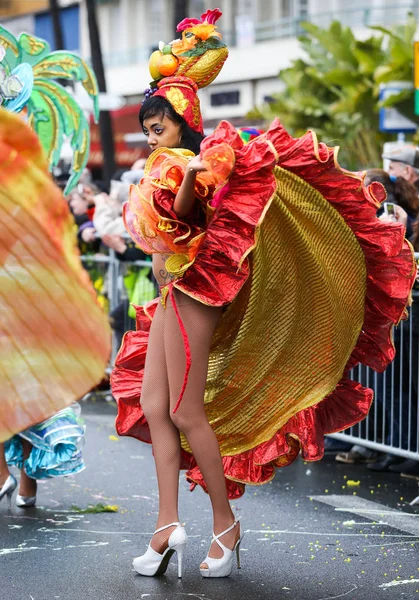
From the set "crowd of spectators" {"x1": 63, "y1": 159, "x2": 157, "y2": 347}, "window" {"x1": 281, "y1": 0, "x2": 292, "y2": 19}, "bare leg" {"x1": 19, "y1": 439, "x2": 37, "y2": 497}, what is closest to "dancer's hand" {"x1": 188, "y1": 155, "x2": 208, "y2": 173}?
"bare leg" {"x1": 19, "y1": 439, "x2": 37, "y2": 497}

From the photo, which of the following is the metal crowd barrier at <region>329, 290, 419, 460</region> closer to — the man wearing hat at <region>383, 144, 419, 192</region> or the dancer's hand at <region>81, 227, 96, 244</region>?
the man wearing hat at <region>383, 144, 419, 192</region>

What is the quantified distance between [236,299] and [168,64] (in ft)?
3.34

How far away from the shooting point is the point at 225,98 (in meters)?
35.5

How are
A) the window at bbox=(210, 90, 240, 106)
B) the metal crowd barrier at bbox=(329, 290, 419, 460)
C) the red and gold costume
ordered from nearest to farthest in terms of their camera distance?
the red and gold costume
the metal crowd barrier at bbox=(329, 290, 419, 460)
the window at bbox=(210, 90, 240, 106)

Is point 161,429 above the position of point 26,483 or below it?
above

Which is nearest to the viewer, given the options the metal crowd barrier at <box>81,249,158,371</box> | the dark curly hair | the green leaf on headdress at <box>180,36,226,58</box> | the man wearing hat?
the dark curly hair

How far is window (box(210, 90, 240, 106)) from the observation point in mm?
35094

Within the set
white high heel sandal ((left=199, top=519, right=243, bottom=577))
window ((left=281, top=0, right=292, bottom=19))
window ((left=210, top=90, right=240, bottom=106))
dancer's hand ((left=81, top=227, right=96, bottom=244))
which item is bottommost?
window ((left=210, top=90, right=240, bottom=106))

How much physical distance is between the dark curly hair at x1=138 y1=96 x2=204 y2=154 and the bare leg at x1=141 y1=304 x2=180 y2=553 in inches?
27.2

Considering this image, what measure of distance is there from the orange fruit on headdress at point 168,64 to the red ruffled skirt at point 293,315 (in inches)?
23.8

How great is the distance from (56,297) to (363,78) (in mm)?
21203

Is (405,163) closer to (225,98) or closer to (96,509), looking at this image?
(96,509)

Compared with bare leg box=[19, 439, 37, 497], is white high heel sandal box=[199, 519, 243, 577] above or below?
above

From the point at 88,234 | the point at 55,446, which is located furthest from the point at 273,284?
the point at 88,234
